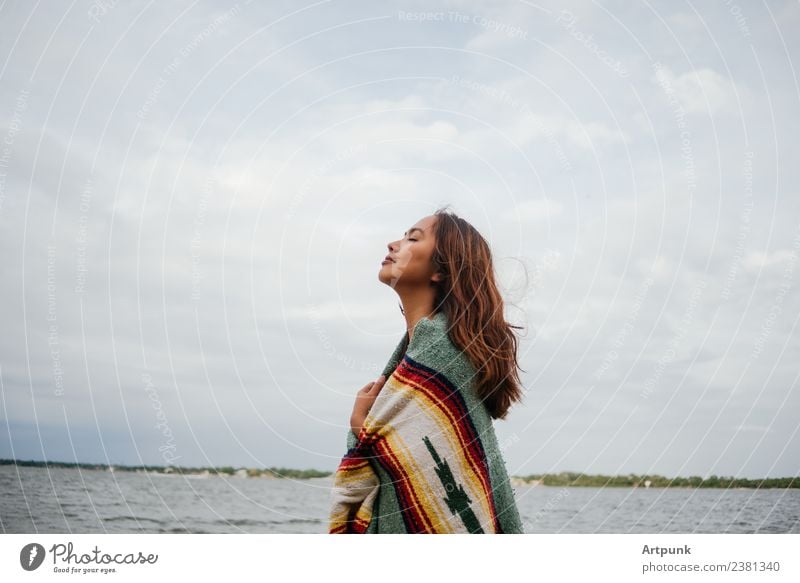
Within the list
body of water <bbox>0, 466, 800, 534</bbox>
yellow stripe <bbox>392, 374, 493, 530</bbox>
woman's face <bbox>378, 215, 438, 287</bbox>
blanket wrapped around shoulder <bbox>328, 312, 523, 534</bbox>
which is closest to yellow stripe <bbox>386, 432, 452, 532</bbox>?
blanket wrapped around shoulder <bbox>328, 312, 523, 534</bbox>

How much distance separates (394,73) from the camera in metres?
4.39

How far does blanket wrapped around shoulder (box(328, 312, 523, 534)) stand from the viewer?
287 centimetres

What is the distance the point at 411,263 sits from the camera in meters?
3.20

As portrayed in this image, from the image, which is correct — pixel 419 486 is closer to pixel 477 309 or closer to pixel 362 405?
pixel 362 405

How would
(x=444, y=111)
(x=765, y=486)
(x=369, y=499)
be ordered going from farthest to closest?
1. (x=765, y=486)
2. (x=444, y=111)
3. (x=369, y=499)

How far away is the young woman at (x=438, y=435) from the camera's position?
287 cm
